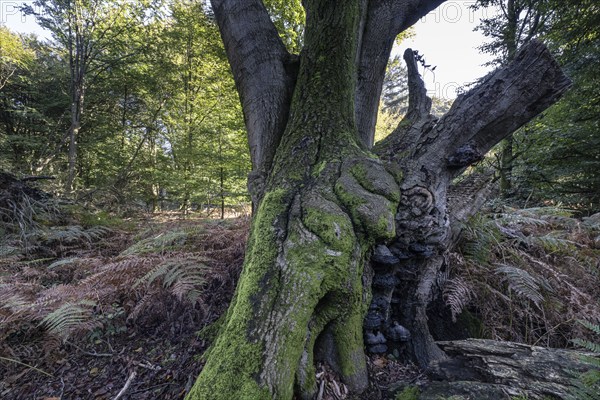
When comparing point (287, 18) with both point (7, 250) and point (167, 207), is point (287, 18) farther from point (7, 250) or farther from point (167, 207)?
point (167, 207)

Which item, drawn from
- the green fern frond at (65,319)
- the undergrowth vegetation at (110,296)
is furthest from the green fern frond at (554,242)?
the green fern frond at (65,319)

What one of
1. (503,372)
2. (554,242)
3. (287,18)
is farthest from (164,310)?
(287,18)

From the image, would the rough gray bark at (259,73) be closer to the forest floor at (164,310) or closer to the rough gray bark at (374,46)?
the rough gray bark at (374,46)

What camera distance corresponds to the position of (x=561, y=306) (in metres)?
1.85

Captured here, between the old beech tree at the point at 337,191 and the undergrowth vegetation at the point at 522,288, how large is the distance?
340mm

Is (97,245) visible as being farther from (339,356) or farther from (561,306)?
(561,306)

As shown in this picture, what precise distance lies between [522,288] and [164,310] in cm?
259

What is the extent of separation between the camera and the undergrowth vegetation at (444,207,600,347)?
1.79 m

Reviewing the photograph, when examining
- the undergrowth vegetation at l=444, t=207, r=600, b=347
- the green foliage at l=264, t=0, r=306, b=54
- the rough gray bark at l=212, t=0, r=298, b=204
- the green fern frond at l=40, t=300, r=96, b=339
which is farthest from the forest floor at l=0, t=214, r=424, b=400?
the green foliage at l=264, t=0, r=306, b=54

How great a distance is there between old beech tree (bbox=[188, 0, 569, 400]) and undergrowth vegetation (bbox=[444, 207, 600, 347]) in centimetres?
34

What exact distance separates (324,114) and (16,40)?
14090mm

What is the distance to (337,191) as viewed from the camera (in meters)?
1.62

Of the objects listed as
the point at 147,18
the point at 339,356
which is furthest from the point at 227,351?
the point at 147,18

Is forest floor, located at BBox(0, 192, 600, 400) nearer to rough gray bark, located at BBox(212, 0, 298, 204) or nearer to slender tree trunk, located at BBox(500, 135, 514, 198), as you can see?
rough gray bark, located at BBox(212, 0, 298, 204)
